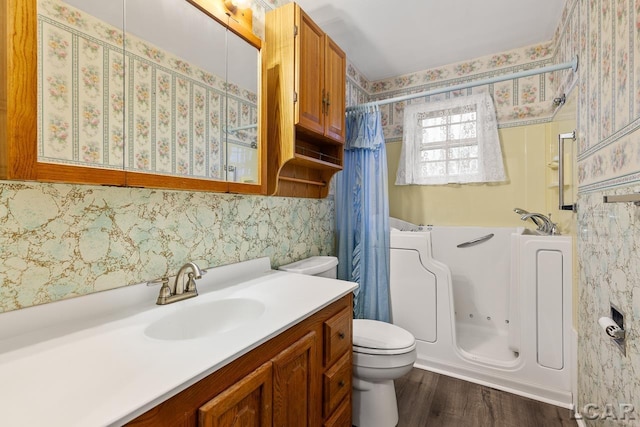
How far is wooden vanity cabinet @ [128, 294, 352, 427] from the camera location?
0.67m

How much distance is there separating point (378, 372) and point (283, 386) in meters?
0.73

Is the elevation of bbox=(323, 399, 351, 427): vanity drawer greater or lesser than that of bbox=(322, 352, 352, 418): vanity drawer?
lesser

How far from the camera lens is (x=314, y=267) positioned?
1.76 metres

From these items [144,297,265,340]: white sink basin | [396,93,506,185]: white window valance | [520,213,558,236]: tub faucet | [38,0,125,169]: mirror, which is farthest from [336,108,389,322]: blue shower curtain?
[38,0,125,169]: mirror

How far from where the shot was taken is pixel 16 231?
812 mm

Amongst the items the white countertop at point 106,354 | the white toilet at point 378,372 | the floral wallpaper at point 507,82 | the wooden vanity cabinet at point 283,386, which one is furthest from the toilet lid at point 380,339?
the floral wallpaper at point 507,82

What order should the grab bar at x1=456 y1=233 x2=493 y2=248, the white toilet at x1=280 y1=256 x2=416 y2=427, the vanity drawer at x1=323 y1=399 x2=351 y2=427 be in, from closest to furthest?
the vanity drawer at x1=323 y1=399 x2=351 y2=427 → the white toilet at x1=280 y1=256 x2=416 y2=427 → the grab bar at x1=456 y1=233 x2=493 y2=248

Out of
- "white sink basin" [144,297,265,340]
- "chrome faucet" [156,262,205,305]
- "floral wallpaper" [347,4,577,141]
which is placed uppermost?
"floral wallpaper" [347,4,577,141]

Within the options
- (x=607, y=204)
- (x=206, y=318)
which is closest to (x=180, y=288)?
(x=206, y=318)

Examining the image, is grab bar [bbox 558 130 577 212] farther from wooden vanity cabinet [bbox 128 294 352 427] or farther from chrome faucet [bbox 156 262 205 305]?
chrome faucet [bbox 156 262 205 305]

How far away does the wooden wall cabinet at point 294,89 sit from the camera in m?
1.55

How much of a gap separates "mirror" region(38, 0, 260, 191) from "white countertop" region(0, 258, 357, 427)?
441 mm

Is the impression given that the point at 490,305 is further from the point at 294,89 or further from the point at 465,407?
the point at 294,89

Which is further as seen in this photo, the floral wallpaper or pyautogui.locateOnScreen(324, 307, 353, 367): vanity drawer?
the floral wallpaper
